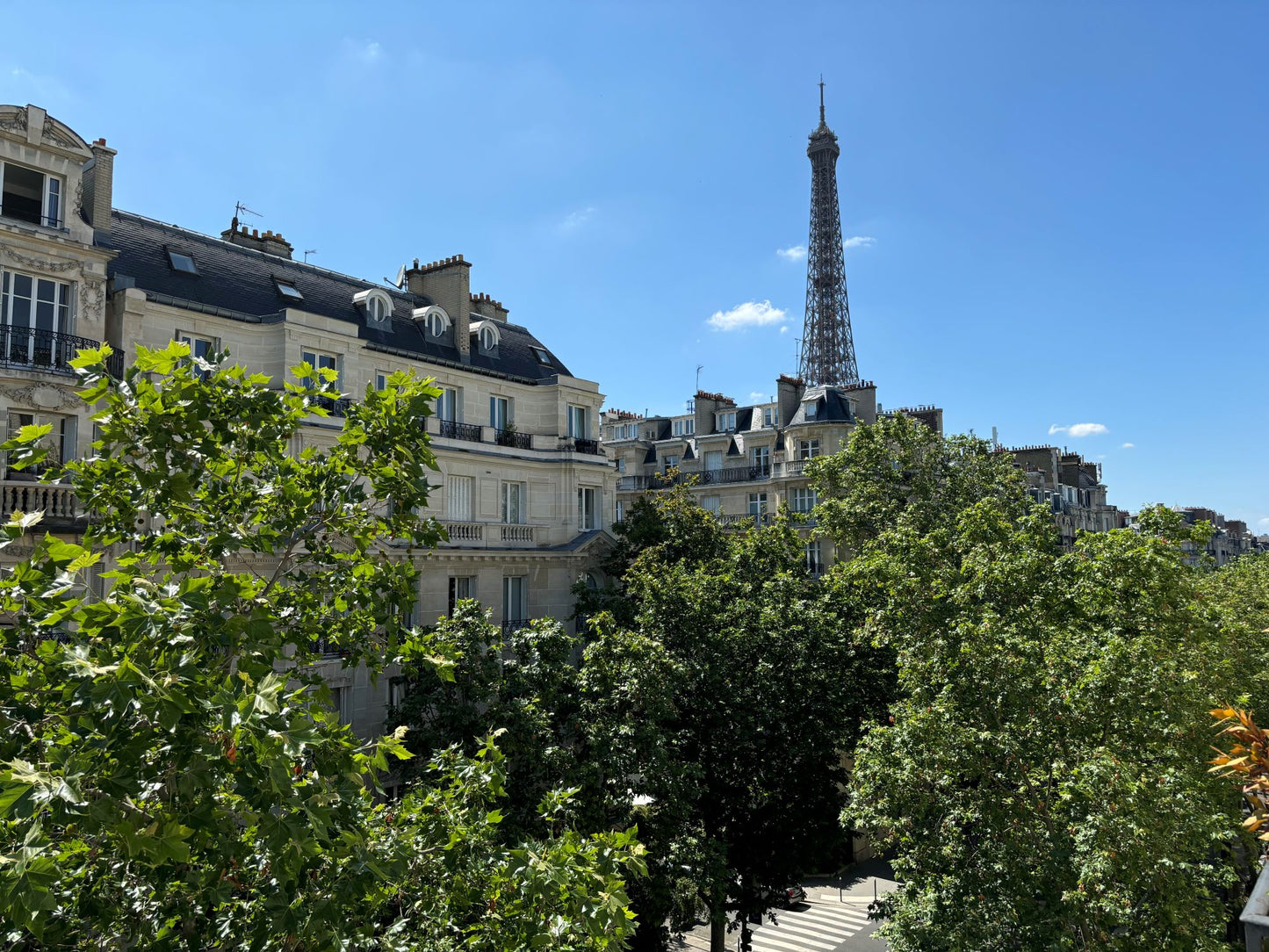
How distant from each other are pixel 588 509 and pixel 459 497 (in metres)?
6.15

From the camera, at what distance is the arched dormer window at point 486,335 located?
32075mm

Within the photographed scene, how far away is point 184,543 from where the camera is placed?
24.8 feet

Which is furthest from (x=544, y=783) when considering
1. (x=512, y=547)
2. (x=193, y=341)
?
(x=193, y=341)

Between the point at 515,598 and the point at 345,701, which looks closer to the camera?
the point at 345,701

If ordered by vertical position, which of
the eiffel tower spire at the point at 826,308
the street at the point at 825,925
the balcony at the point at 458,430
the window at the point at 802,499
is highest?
the eiffel tower spire at the point at 826,308

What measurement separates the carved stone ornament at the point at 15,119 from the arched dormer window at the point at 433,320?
42.7 feet

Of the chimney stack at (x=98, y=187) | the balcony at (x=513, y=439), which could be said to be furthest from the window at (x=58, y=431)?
the balcony at (x=513, y=439)

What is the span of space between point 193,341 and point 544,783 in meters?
15.8

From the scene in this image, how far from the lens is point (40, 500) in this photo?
59.7 feet

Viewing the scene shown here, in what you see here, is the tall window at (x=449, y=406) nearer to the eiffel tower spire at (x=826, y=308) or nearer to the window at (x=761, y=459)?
the window at (x=761, y=459)

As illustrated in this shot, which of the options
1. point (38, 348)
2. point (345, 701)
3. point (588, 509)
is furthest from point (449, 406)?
point (38, 348)

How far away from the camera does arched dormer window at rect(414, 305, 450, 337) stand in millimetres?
30219

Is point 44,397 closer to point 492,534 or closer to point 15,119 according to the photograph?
point 15,119

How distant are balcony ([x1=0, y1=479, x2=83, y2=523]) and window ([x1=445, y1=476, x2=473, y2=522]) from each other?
1216 centimetres
